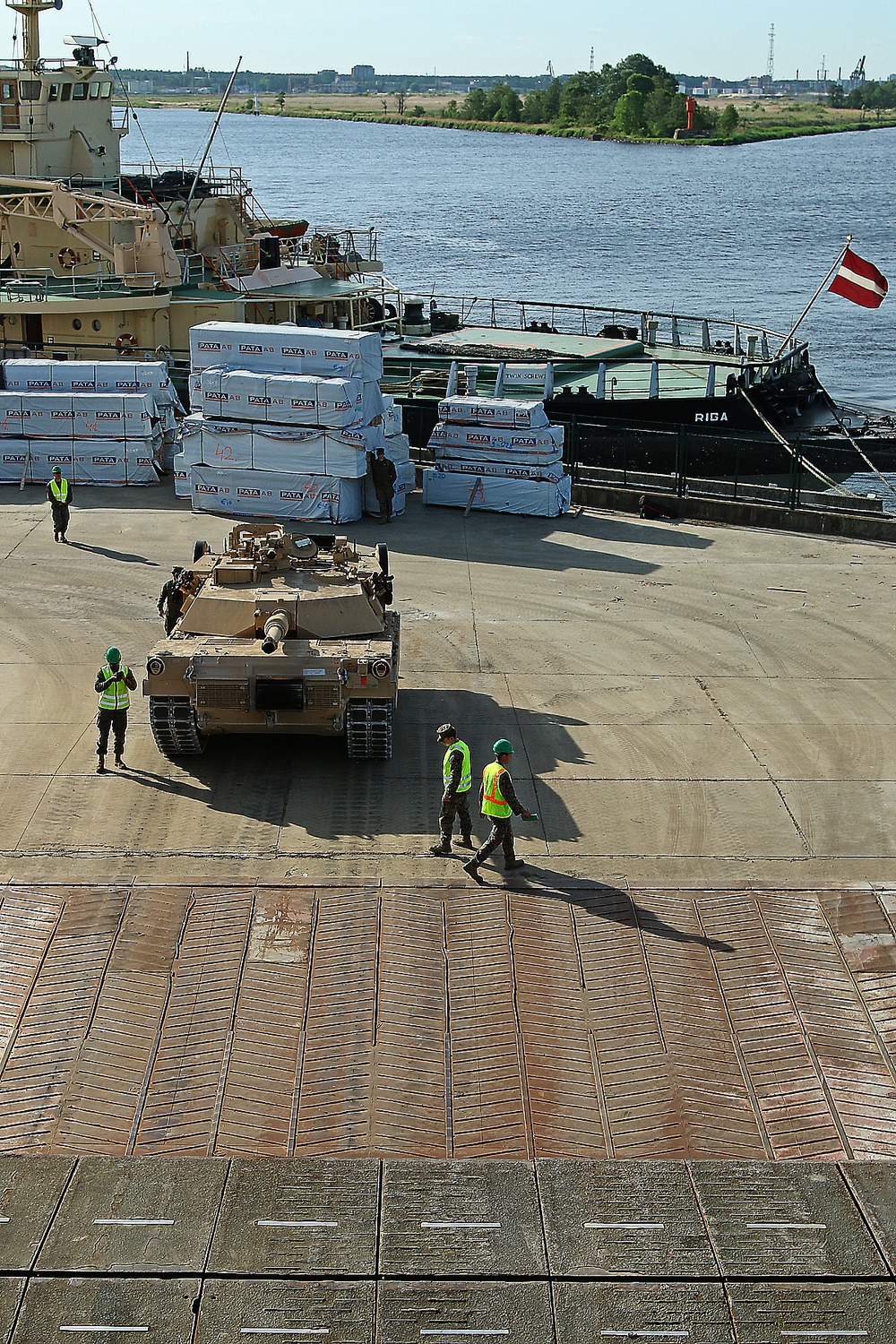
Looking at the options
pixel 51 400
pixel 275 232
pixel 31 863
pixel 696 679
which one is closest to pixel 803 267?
pixel 275 232

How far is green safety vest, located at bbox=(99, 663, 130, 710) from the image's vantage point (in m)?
13.9

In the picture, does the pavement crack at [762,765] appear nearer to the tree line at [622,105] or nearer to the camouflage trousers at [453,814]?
the camouflage trousers at [453,814]

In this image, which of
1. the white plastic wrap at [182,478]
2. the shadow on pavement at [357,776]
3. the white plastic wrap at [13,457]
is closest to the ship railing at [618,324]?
the white plastic wrap at [182,478]

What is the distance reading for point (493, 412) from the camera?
2408 centimetres

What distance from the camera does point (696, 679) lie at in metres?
17.0

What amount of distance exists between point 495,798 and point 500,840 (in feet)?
1.32

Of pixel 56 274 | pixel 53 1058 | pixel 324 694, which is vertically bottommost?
pixel 53 1058

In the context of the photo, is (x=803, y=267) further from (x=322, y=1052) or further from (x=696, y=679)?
(x=322, y=1052)

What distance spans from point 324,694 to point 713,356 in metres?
25.7

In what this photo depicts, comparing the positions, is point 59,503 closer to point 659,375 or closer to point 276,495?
point 276,495

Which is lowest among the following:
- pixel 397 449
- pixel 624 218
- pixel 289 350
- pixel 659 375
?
pixel 397 449

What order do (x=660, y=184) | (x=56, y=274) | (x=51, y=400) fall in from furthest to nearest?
1. (x=660, y=184)
2. (x=56, y=274)
3. (x=51, y=400)

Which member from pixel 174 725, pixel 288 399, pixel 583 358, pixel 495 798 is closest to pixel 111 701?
pixel 174 725

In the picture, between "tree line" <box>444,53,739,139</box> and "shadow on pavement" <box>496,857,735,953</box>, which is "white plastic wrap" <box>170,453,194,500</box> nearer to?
"shadow on pavement" <box>496,857,735,953</box>
